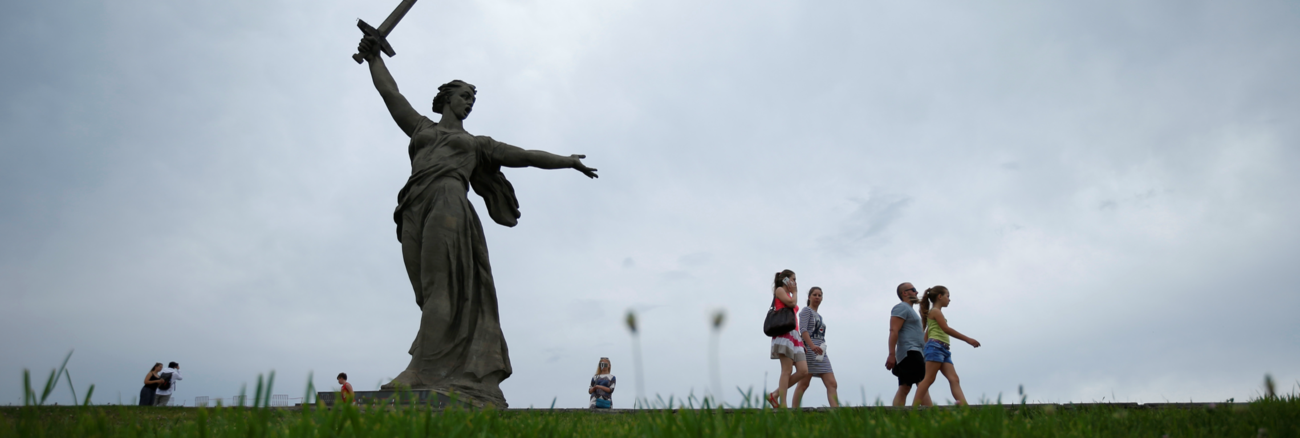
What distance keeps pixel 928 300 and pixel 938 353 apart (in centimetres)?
72

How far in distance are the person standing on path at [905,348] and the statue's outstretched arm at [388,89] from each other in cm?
484

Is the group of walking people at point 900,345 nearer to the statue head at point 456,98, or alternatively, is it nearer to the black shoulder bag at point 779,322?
the black shoulder bag at point 779,322

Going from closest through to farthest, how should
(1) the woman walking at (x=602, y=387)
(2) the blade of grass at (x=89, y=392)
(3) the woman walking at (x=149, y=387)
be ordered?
(2) the blade of grass at (x=89, y=392) → (1) the woman walking at (x=602, y=387) → (3) the woman walking at (x=149, y=387)

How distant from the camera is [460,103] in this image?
7.18 m

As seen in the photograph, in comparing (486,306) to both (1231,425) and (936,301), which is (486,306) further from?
(1231,425)

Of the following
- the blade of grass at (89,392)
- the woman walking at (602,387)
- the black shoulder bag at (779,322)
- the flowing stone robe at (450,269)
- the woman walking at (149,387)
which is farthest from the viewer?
the woman walking at (149,387)

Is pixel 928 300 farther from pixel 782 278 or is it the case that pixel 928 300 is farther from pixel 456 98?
pixel 456 98

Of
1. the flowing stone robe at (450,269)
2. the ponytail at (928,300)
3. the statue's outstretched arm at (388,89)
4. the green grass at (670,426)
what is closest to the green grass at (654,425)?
the green grass at (670,426)

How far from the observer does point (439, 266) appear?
21.4 feet

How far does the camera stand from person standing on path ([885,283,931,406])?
7.05m

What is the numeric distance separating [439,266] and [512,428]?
12.9 ft

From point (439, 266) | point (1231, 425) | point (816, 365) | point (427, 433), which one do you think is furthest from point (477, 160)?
point (1231, 425)

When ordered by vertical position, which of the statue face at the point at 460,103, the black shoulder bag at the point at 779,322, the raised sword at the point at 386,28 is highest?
the raised sword at the point at 386,28

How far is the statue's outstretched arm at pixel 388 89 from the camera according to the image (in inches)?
285
